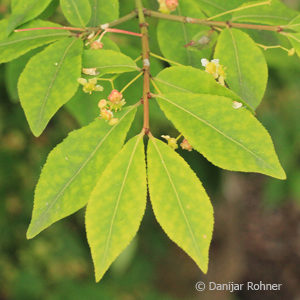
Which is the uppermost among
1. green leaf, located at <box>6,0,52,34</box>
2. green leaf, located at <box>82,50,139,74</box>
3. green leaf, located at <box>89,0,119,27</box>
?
green leaf, located at <box>6,0,52,34</box>

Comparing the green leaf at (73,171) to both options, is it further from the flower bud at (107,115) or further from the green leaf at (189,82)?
the green leaf at (189,82)

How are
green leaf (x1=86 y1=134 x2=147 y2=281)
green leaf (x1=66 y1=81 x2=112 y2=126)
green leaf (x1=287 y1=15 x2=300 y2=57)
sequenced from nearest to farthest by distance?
green leaf (x1=86 y1=134 x2=147 y2=281)
green leaf (x1=287 y1=15 x2=300 y2=57)
green leaf (x1=66 y1=81 x2=112 y2=126)

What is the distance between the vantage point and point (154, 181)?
956 millimetres

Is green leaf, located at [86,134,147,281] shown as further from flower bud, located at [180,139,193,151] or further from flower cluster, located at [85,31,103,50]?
flower cluster, located at [85,31,103,50]

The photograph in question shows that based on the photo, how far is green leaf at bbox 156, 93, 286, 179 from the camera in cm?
93

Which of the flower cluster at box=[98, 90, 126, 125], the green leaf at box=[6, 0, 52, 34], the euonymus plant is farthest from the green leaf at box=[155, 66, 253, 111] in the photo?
the green leaf at box=[6, 0, 52, 34]

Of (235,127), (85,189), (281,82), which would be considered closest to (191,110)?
(235,127)

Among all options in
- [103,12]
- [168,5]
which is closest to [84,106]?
[103,12]

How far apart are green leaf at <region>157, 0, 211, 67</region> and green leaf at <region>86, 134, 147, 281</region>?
381 millimetres

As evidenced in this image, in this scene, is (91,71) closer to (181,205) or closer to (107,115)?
(107,115)

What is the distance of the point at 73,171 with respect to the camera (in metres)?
0.96

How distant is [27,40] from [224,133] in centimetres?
53

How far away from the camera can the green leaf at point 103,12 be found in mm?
1200

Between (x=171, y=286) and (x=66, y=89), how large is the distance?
4.25 metres
